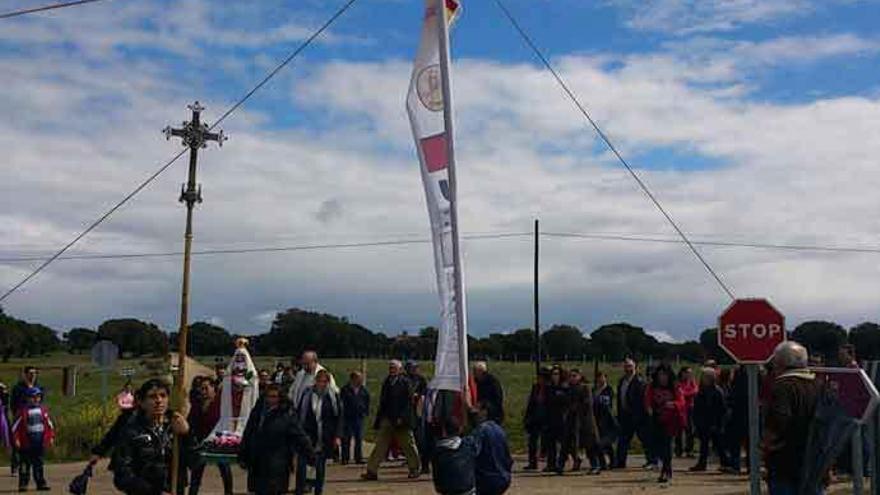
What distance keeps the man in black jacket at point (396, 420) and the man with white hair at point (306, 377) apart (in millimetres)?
2407

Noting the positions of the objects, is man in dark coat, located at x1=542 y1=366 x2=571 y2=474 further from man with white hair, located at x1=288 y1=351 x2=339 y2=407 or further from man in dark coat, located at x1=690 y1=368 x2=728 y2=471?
man with white hair, located at x1=288 y1=351 x2=339 y2=407

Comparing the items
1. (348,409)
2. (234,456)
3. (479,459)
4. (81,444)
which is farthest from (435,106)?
(81,444)

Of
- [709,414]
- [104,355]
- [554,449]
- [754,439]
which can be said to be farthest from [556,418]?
[104,355]

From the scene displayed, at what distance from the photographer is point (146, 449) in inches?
351

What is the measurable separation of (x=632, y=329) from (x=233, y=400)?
7041 cm

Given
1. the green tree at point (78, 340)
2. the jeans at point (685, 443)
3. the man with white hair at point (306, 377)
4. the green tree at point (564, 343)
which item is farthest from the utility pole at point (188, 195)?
the green tree at point (78, 340)

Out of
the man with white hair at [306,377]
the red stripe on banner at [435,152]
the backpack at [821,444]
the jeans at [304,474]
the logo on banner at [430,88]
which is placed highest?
the logo on banner at [430,88]

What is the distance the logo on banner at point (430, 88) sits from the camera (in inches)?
338

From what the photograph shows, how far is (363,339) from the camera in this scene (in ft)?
263

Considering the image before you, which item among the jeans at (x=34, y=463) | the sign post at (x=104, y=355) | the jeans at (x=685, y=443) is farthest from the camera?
the sign post at (x=104, y=355)

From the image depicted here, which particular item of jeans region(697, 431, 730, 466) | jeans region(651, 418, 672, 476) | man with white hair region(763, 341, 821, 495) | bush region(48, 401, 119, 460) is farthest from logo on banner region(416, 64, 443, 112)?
bush region(48, 401, 119, 460)

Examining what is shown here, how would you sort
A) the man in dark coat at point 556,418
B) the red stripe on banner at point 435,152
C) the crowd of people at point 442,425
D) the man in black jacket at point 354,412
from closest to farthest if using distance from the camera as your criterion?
1. the red stripe on banner at point 435,152
2. the crowd of people at point 442,425
3. the man in dark coat at point 556,418
4. the man in black jacket at point 354,412

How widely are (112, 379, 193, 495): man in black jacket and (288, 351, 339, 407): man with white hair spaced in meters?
5.85

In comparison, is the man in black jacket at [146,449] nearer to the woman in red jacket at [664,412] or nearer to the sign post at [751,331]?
the sign post at [751,331]
